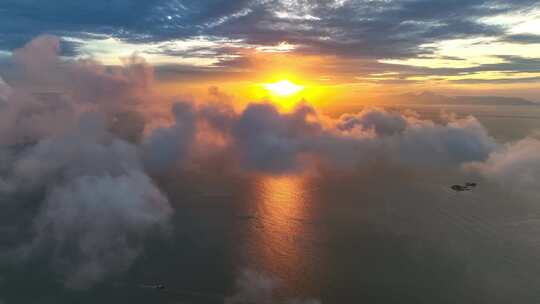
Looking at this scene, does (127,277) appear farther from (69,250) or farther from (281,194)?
(281,194)

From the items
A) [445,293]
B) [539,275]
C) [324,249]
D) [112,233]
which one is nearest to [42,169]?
[112,233]

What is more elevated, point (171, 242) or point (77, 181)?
point (77, 181)

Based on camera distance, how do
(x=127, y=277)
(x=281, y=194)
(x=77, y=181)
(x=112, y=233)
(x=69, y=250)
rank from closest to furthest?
(x=127, y=277) → (x=69, y=250) → (x=112, y=233) → (x=77, y=181) → (x=281, y=194)

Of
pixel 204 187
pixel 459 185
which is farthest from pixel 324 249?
pixel 459 185

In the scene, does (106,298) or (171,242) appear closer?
(106,298)

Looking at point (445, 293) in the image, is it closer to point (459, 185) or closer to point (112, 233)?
point (112, 233)

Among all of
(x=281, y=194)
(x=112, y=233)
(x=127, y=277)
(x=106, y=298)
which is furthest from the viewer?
(x=281, y=194)
